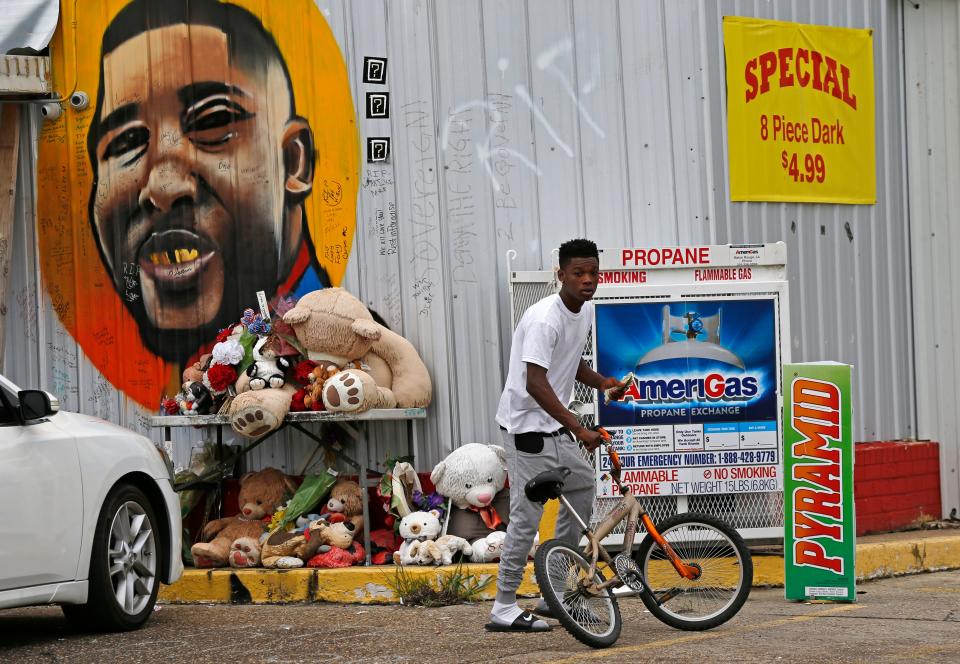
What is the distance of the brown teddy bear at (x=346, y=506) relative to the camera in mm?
9422

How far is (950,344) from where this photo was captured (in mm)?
10930

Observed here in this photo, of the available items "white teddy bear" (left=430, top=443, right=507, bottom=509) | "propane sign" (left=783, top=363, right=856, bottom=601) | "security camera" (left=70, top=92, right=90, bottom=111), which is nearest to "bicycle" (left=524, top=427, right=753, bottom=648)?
"propane sign" (left=783, top=363, right=856, bottom=601)

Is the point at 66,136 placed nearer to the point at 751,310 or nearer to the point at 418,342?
the point at 418,342

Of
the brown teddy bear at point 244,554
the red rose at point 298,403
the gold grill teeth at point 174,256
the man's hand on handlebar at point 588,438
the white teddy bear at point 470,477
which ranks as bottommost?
the brown teddy bear at point 244,554

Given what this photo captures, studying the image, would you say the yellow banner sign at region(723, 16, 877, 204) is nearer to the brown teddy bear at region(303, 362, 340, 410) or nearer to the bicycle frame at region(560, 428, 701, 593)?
the brown teddy bear at region(303, 362, 340, 410)

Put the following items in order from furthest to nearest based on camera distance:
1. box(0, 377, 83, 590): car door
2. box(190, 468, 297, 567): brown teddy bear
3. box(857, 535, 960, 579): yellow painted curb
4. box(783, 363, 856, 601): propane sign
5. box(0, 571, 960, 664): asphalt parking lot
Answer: box(857, 535, 960, 579): yellow painted curb < box(190, 468, 297, 567): brown teddy bear < box(783, 363, 856, 601): propane sign < box(0, 377, 83, 590): car door < box(0, 571, 960, 664): asphalt parking lot

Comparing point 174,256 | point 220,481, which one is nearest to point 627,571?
point 220,481

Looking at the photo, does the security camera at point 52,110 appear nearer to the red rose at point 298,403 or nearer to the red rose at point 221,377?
the red rose at point 221,377

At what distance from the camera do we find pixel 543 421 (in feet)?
23.2

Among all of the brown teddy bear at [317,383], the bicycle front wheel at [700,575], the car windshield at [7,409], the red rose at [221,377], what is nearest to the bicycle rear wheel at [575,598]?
the bicycle front wheel at [700,575]

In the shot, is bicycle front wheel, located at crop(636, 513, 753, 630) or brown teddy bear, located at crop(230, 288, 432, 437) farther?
brown teddy bear, located at crop(230, 288, 432, 437)

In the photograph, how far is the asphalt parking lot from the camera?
6.54 m

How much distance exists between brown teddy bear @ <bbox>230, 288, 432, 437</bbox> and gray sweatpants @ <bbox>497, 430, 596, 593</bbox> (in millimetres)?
2398

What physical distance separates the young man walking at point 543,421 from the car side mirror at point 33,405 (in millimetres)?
2243
